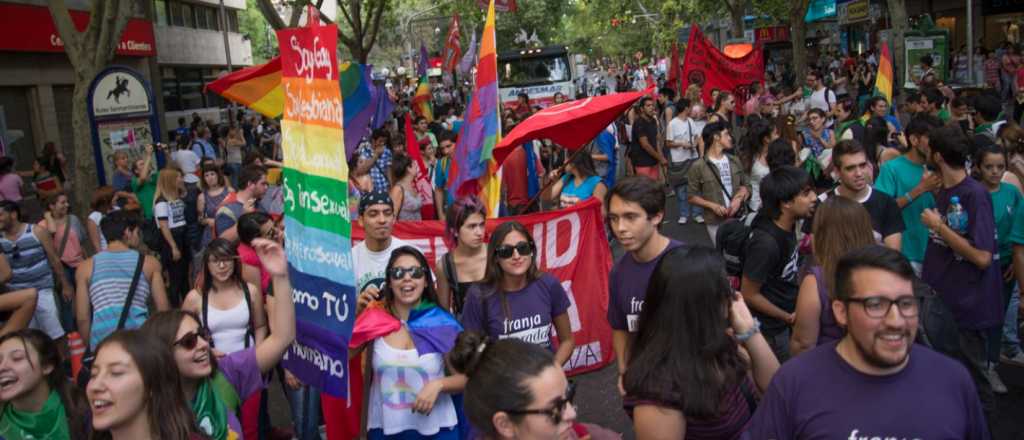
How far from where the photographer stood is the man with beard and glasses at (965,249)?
4.59 metres

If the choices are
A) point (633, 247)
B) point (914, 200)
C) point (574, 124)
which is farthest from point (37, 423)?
point (914, 200)

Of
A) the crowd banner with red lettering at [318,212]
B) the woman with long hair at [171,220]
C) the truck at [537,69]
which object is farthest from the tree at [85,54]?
the truck at [537,69]

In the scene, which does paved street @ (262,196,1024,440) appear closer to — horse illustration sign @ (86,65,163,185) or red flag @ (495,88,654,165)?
red flag @ (495,88,654,165)

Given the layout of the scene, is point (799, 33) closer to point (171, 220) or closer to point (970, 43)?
point (970, 43)

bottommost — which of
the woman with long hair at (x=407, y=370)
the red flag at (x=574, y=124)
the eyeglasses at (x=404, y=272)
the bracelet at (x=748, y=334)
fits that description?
the woman with long hair at (x=407, y=370)

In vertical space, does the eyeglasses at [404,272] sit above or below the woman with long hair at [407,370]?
above

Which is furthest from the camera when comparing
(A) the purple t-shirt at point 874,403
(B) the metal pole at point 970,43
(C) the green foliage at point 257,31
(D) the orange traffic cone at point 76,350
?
(C) the green foliage at point 257,31

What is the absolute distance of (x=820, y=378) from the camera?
2.50 m

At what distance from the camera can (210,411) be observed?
3252 millimetres

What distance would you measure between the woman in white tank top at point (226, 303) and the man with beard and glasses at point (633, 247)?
1.94m

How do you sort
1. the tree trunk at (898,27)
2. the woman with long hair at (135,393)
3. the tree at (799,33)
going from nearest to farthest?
the woman with long hair at (135,393) → the tree trunk at (898,27) → the tree at (799,33)

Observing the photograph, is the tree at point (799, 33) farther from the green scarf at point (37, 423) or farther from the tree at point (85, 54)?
the green scarf at point (37, 423)

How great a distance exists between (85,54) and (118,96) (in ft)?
2.19

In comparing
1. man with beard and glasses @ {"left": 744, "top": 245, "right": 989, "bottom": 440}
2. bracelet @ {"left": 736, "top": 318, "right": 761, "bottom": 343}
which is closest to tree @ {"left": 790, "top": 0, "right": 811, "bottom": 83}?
bracelet @ {"left": 736, "top": 318, "right": 761, "bottom": 343}
